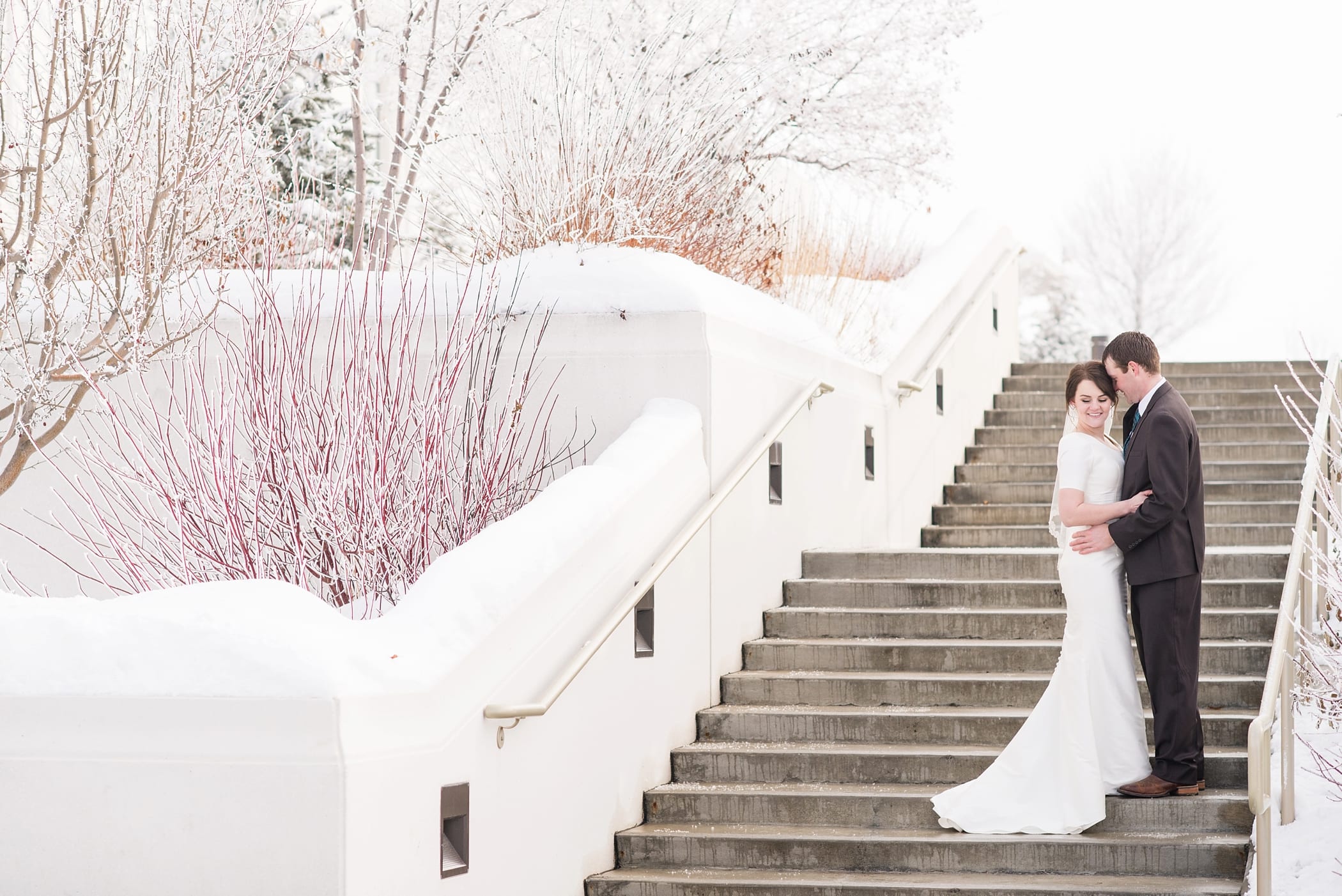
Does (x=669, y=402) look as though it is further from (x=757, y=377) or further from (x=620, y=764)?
(x=620, y=764)

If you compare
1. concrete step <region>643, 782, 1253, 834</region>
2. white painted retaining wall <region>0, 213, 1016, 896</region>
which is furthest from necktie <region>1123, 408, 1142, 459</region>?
white painted retaining wall <region>0, 213, 1016, 896</region>

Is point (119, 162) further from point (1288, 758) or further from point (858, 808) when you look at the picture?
point (1288, 758)

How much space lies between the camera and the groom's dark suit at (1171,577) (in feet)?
16.7

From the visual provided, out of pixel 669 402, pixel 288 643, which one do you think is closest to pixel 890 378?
pixel 669 402

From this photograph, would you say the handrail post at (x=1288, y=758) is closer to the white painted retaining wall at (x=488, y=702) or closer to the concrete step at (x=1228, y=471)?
the white painted retaining wall at (x=488, y=702)

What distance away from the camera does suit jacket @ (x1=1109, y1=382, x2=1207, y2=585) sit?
16.7ft

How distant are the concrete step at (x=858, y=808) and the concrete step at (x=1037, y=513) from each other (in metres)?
3.23

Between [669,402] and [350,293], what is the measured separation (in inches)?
53.7

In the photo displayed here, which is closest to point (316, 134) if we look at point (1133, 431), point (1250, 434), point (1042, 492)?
point (1042, 492)

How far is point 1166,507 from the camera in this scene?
507cm

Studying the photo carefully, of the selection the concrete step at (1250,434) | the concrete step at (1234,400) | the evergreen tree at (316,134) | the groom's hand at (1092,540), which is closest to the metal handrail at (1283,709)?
the groom's hand at (1092,540)

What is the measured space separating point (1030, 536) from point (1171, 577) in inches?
131

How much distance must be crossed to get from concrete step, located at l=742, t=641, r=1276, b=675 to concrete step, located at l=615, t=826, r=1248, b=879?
47.5 inches

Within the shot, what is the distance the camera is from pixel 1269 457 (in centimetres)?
930
